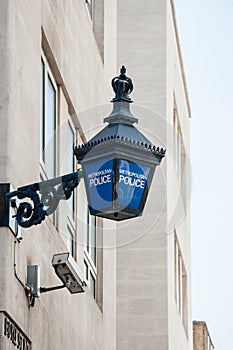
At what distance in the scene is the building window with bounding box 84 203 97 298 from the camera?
69.0 ft

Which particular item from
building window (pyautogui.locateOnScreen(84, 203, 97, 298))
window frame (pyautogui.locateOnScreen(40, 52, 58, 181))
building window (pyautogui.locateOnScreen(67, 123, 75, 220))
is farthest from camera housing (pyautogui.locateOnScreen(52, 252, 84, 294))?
building window (pyautogui.locateOnScreen(84, 203, 97, 298))

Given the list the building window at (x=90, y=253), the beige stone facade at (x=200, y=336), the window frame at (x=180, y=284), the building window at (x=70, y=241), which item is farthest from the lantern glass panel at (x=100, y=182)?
the beige stone facade at (x=200, y=336)

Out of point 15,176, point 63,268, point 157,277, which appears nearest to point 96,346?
point 63,268

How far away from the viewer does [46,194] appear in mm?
11969

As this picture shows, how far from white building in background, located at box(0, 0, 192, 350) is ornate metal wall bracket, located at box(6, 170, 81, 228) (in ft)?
3.89

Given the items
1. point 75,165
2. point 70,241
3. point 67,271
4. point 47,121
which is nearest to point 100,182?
point 67,271

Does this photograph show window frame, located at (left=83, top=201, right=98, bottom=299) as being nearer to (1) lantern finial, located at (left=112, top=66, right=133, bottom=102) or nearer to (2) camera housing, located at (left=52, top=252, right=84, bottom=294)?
(2) camera housing, located at (left=52, top=252, right=84, bottom=294)

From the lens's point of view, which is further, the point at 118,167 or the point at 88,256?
the point at 88,256

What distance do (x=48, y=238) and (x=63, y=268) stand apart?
113cm

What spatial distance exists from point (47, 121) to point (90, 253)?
4772 millimetres

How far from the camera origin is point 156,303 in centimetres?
3347

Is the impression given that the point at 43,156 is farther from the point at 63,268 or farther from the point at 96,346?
the point at 96,346

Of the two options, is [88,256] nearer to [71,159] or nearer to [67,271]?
[71,159]

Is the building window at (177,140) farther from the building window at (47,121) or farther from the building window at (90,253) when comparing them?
the building window at (47,121)
